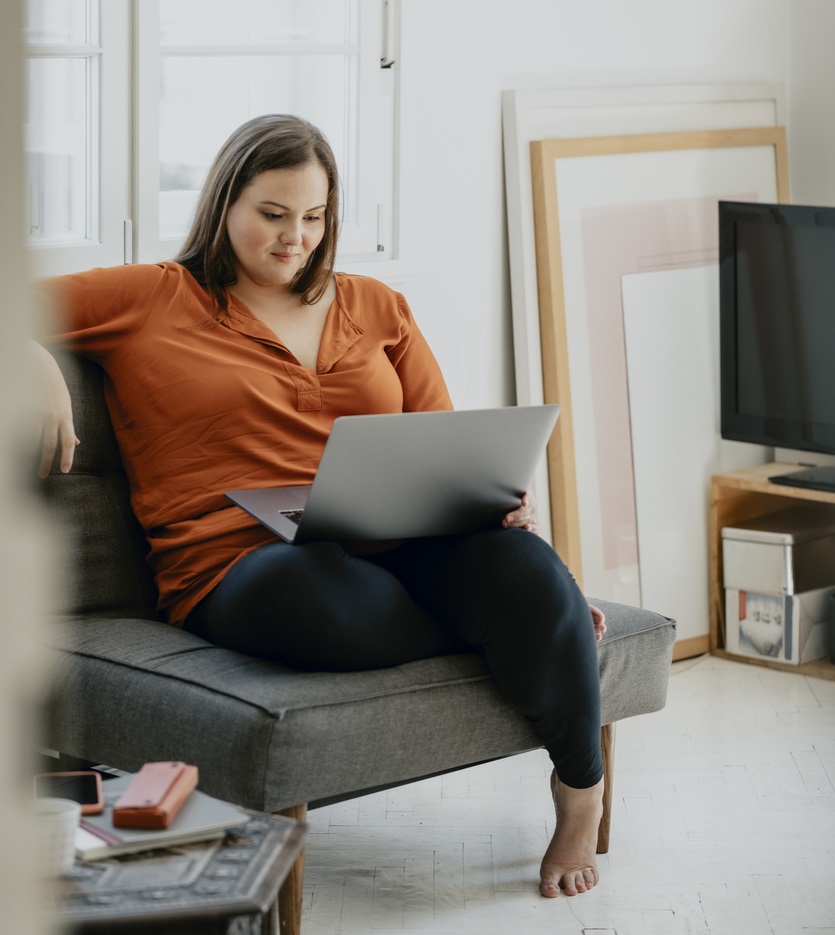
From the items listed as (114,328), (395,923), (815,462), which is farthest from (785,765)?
(114,328)

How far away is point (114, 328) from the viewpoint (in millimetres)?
2008

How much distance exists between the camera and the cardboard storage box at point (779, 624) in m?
3.17

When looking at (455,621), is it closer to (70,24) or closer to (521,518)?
(521,518)

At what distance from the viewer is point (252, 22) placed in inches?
102

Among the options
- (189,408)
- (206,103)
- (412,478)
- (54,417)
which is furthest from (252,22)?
(412,478)

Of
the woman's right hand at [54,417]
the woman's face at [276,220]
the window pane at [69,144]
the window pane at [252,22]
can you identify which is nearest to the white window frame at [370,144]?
the window pane at [252,22]

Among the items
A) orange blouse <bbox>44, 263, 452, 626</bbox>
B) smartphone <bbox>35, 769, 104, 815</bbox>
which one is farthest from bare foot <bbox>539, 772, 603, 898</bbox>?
smartphone <bbox>35, 769, 104, 815</bbox>

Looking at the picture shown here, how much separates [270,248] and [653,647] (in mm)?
874

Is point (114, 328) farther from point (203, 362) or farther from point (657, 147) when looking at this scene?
point (657, 147)

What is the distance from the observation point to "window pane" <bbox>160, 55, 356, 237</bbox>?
248 cm

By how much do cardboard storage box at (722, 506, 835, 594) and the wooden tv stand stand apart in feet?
0.10

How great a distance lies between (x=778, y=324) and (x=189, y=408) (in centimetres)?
174

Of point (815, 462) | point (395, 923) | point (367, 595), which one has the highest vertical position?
point (815, 462)

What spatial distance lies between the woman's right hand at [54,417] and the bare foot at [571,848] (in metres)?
0.85
